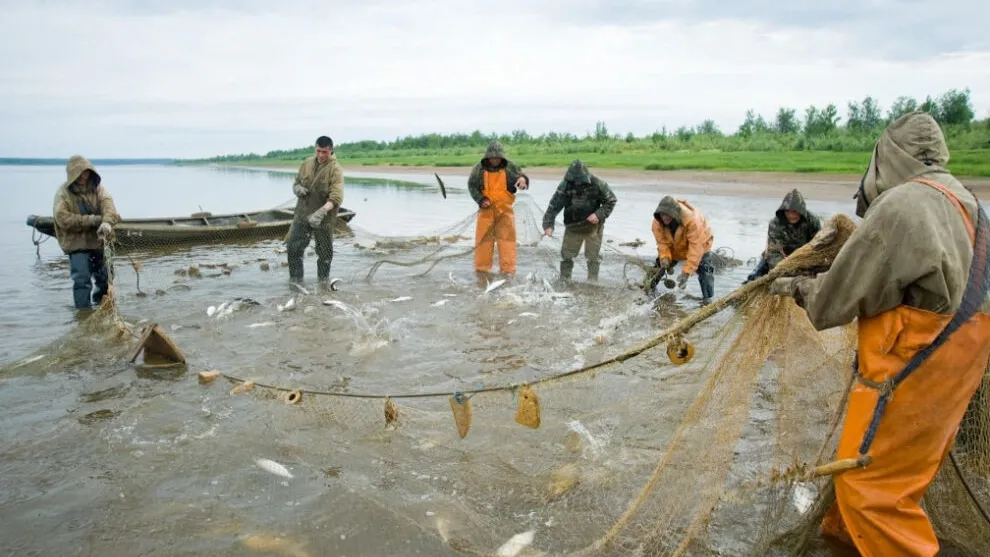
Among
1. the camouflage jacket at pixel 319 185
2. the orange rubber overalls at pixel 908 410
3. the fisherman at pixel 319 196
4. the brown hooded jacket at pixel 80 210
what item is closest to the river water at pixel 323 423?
the fisherman at pixel 319 196

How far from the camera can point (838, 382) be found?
14.1 feet

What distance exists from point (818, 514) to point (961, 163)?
28.3 m

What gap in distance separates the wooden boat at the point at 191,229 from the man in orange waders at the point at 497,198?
4.73 metres

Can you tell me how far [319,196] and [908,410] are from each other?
8.46m

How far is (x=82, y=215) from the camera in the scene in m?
7.73

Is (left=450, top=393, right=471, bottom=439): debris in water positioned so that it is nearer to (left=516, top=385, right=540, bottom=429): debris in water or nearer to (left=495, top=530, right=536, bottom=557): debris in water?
(left=516, top=385, right=540, bottom=429): debris in water

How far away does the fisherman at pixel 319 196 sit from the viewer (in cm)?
951

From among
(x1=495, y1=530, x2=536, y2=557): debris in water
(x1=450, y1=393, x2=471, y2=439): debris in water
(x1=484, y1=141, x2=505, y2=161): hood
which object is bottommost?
(x1=495, y1=530, x2=536, y2=557): debris in water

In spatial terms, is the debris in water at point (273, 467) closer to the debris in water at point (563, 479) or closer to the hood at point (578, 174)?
the debris in water at point (563, 479)

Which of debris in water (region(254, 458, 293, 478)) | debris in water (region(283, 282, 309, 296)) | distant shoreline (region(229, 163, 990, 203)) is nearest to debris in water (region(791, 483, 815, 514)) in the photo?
debris in water (region(254, 458, 293, 478))

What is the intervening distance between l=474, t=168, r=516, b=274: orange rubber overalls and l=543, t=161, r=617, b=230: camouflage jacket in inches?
25.3

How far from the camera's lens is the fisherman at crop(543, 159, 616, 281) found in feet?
32.3

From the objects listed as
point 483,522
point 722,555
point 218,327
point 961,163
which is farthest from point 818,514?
point 961,163

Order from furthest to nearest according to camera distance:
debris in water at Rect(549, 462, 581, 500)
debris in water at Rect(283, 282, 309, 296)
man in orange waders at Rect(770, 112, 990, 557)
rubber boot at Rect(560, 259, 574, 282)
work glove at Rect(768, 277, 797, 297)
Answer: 1. rubber boot at Rect(560, 259, 574, 282)
2. debris in water at Rect(283, 282, 309, 296)
3. debris in water at Rect(549, 462, 581, 500)
4. work glove at Rect(768, 277, 797, 297)
5. man in orange waders at Rect(770, 112, 990, 557)
